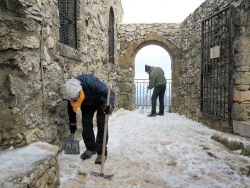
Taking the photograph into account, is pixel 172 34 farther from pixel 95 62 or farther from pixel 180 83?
pixel 95 62

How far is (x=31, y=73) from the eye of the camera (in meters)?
2.93

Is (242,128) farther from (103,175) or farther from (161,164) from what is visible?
(103,175)

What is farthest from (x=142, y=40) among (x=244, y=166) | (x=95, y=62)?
(x=244, y=166)

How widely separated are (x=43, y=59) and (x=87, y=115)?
903 millimetres

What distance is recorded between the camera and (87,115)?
3566 mm

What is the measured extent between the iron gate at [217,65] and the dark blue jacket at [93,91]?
2703 mm

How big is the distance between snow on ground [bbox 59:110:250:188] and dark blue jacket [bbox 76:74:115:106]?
0.75m

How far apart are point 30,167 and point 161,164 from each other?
69.5 inches

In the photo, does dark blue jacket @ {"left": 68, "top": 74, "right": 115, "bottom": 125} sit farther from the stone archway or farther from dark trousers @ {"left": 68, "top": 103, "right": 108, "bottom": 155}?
the stone archway

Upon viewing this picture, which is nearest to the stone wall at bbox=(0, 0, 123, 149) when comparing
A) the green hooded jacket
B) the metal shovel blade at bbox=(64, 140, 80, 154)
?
the metal shovel blade at bbox=(64, 140, 80, 154)

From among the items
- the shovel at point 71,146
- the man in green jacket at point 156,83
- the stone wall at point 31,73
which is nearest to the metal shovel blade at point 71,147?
the shovel at point 71,146

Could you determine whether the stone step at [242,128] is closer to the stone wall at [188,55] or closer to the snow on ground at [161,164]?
the stone wall at [188,55]

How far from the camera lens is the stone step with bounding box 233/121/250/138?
4.55 metres

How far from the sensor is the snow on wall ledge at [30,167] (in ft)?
6.61
